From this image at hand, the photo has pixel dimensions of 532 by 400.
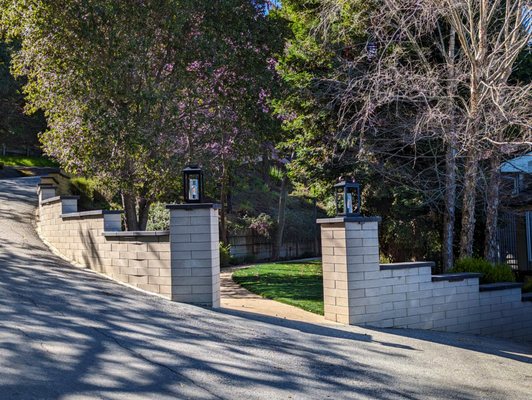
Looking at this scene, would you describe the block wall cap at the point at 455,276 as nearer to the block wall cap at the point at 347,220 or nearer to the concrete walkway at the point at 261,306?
the block wall cap at the point at 347,220

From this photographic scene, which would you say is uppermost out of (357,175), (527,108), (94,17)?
(94,17)

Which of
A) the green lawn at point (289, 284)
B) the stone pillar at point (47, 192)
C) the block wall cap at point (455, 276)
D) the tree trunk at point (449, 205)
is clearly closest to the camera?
the block wall cap at point (455, 276)

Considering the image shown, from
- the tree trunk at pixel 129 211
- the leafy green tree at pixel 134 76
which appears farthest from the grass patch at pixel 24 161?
the leafy green tree at pixel 134 76

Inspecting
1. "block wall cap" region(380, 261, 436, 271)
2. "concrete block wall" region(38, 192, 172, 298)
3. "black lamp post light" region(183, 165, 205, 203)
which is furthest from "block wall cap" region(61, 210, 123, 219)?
"block wall cap" region(380, 261, 436, 271)

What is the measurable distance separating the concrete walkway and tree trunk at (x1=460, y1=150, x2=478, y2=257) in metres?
4.15

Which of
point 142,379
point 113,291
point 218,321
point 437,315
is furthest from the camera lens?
point 437,315

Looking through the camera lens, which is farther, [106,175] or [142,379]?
[106,175]

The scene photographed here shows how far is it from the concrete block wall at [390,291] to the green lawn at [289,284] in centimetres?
107

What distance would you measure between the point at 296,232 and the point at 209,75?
14.4m

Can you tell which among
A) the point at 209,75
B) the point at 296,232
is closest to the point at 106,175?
the point at 209,75

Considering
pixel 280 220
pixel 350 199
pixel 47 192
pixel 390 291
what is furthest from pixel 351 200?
pixel 280 220

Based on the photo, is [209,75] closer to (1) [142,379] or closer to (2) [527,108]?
(2) [527,108]

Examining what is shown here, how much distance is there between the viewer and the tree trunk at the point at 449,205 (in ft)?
38.9

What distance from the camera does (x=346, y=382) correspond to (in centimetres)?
573
